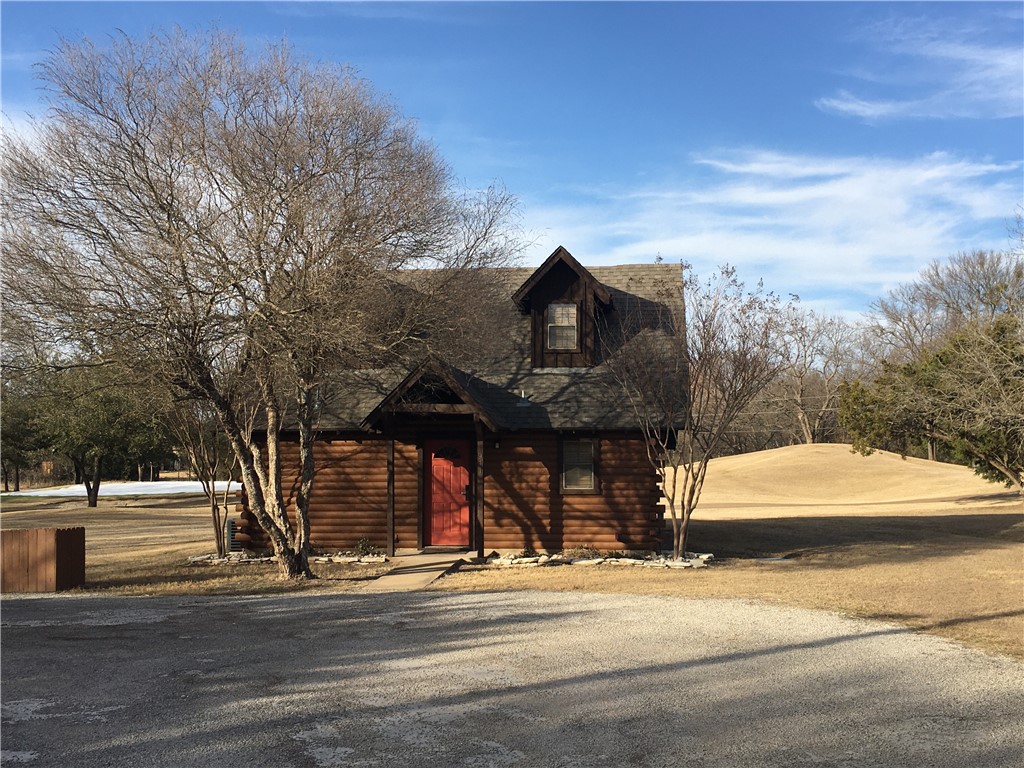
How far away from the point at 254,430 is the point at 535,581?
25.6 ft

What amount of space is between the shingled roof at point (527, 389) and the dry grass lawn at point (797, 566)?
3.28m

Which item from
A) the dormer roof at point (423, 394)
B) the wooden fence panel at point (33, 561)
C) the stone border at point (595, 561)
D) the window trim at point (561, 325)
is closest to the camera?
the wooden fence panel at point (33, 561)

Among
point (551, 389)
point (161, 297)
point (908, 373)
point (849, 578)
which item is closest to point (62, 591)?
point (161, 297)

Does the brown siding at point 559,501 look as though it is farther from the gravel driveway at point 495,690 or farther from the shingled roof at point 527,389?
the gravel driveway at point 495,690

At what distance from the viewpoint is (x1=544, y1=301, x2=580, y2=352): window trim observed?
71.3 feet

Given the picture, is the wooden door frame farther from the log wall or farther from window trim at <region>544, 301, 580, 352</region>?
window trim at <region>544, 301, 580, 352</region>

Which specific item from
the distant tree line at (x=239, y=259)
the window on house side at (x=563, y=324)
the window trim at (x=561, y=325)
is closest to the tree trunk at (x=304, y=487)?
the distant tree line at (x=239, y=259)

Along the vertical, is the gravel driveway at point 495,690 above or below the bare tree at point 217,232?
below

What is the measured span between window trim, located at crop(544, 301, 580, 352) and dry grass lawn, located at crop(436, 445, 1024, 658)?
5.68 meters

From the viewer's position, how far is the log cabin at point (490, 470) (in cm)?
2003

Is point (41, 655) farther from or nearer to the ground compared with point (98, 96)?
nearer to the ground

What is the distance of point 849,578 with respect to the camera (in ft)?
56.1

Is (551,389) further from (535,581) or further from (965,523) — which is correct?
(965,523)

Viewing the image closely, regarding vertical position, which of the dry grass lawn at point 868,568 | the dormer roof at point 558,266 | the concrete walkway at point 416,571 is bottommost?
the dry grass lawn at point 868,568
